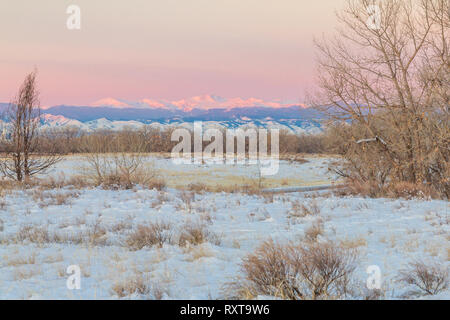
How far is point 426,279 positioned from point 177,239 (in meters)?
3.22

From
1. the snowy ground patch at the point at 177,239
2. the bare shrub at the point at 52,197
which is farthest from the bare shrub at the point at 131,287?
the bare shrub at the point at 52,197

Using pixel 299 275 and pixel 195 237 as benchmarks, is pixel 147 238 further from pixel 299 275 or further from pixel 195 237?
pixel 299 275

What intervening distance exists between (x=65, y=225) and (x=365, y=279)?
16.8 feet

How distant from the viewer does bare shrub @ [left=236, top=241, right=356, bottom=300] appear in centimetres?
320

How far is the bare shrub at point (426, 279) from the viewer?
10.9 ft

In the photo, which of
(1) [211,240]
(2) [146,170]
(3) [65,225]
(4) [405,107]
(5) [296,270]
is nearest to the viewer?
(5) [296,270]

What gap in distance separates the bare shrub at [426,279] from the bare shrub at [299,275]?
56 cm

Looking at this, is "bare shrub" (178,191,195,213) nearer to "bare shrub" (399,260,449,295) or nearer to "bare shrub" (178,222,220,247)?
"bare shrub" (178,222,220,247)

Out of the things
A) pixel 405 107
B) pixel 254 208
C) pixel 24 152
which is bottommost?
pixel 254 208

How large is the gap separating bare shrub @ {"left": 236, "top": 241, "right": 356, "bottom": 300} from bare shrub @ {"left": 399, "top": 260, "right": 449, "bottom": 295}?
A: 22.0 inches

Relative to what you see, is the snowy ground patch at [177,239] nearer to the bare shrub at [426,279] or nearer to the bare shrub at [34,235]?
the bare shrub at [34,235]

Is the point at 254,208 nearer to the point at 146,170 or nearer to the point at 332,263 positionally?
the point at 332,263

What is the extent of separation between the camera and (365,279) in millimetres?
3605
